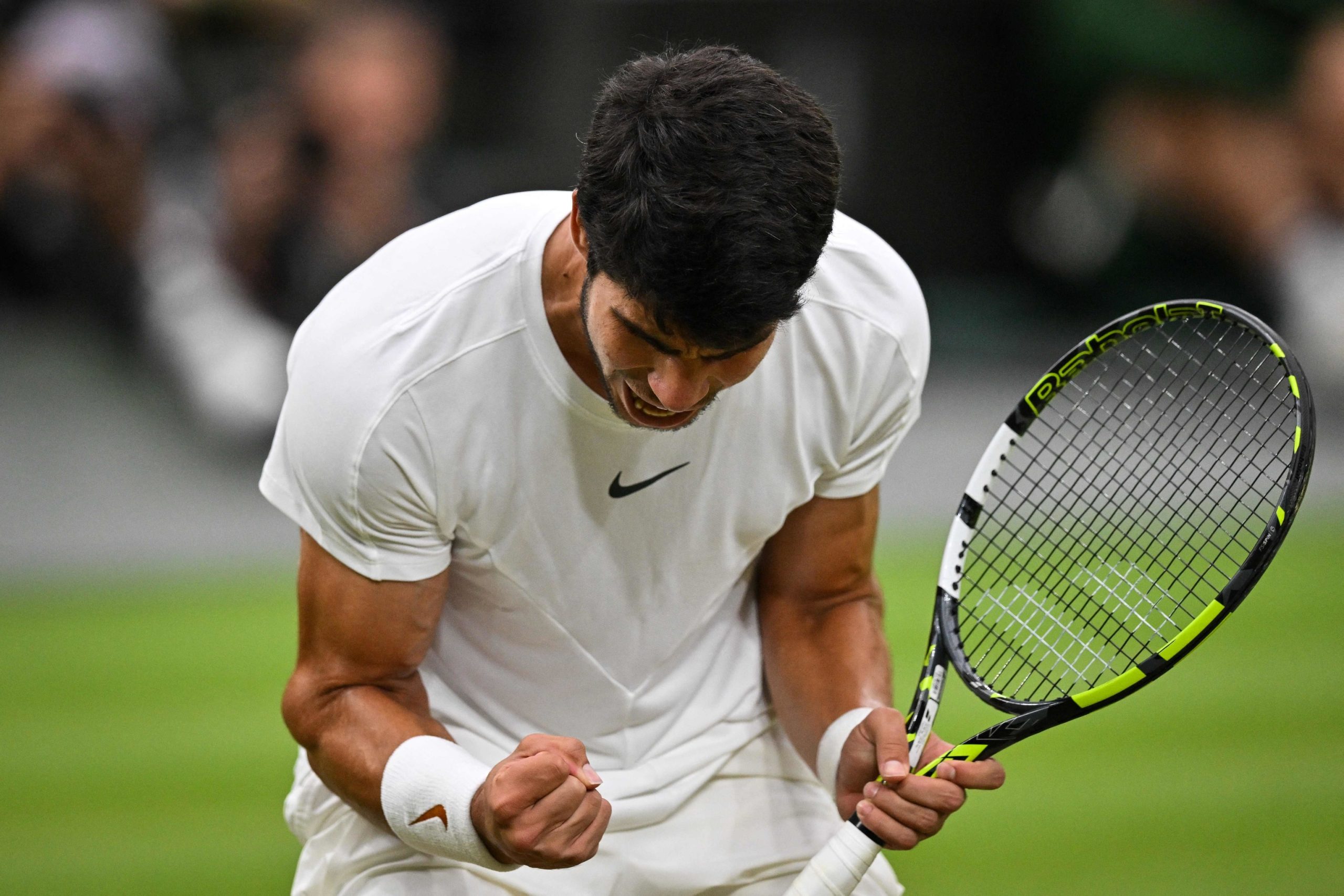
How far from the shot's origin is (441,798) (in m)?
2.09

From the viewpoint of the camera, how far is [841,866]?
7.02 ft

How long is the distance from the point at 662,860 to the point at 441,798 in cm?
→ 41

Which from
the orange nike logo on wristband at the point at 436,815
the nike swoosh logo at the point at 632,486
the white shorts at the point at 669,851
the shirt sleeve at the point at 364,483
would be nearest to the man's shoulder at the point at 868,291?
the nike swoosh logo at the point at 632,486

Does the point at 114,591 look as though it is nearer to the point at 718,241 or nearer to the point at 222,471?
the point at 222,471

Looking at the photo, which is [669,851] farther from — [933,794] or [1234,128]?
[1234,128]

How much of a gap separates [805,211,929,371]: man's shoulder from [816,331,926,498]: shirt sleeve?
1cm

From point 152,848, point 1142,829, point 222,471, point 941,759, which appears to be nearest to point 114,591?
point 222,471

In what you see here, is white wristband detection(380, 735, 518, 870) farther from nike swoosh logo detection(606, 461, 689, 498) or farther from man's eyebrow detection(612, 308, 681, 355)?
man's eyebrow detection(612, 308, 681, 355)

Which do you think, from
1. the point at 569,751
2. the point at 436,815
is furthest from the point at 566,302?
the point at 436,815

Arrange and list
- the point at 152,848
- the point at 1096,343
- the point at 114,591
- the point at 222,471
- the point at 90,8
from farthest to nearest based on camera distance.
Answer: the point at 90,8
the point at 222,471
the point at 114,591
the point at 152,848
the point at 1096,343

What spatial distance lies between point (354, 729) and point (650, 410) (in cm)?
59

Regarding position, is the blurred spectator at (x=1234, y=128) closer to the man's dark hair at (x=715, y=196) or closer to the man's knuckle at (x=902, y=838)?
the man's knuckle at (x=902, y=838)

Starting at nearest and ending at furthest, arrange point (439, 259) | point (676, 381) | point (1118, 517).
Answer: point (676, 381)
point (439, 259)
point (1118, 517)

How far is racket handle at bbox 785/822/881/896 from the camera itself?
2.14 metres
